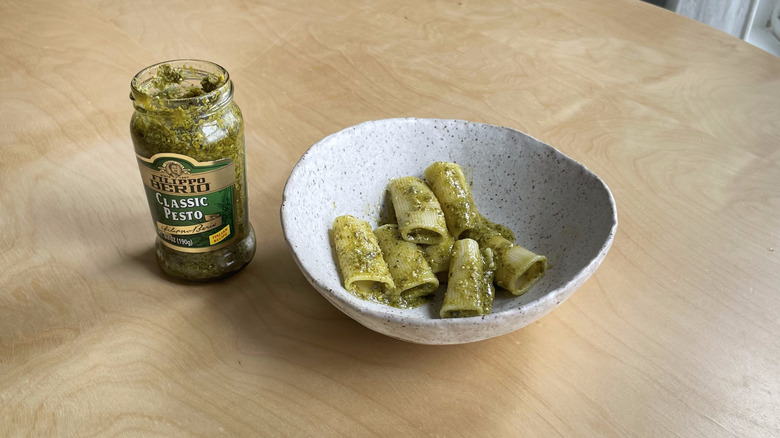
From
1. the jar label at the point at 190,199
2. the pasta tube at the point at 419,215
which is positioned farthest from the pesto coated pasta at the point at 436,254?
the jar label at the point at 190,199

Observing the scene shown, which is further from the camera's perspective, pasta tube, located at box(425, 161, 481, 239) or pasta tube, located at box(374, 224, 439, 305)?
pasta tube, located at box(425, 161, 481, 239)

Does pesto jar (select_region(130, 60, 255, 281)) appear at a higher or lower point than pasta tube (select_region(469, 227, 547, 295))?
higher

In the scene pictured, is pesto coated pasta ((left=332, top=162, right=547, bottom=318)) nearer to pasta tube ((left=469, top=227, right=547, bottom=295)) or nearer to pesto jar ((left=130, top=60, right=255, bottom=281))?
pasta tube ((left=469, top=227, right=547, bottom=295))

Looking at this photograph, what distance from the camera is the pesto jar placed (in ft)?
2.69

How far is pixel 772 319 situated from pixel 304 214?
67cm

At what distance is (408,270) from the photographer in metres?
0.91

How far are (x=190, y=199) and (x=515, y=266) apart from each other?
0.44 meters

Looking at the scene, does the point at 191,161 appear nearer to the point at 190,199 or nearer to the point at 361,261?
the point at 190,199

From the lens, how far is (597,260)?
0.83 m

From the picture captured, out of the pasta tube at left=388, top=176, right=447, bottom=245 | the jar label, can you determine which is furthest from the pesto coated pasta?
the jar label

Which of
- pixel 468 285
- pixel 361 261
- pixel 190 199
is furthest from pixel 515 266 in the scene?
pixel 190 199

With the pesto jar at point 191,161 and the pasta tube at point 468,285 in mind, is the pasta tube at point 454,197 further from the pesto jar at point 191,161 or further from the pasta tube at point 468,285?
the pesto jar at point 191,161

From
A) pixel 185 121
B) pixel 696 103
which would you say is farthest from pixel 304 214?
pixel 696 103

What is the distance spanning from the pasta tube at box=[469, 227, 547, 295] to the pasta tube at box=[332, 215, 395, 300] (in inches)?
6.0
